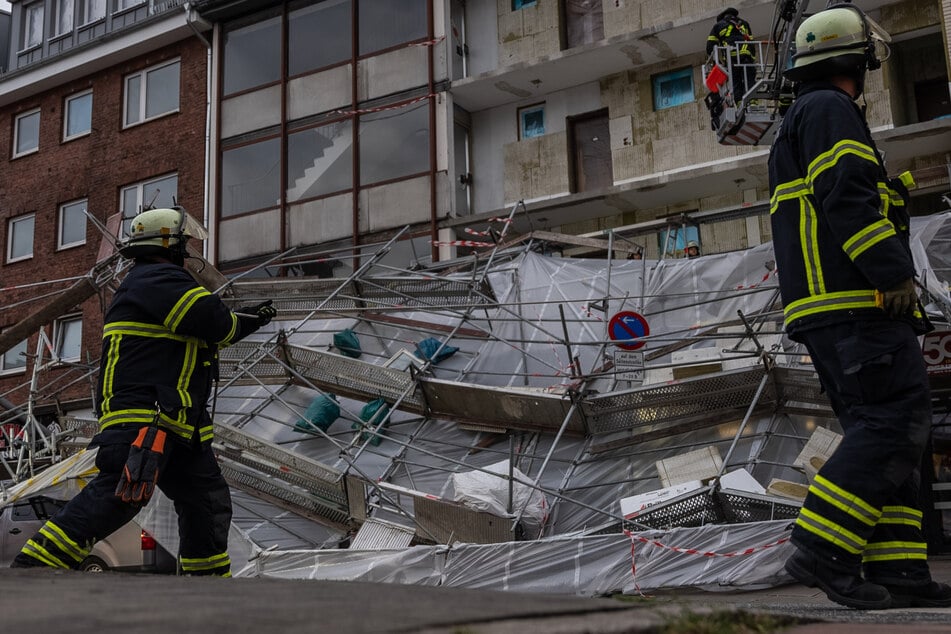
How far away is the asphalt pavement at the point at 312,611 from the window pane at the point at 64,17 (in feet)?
85.0

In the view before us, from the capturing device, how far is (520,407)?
8.35 meters

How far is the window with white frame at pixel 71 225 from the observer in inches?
933

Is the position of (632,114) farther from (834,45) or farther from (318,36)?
(834,45)

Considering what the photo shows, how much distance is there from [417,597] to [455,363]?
845 cm

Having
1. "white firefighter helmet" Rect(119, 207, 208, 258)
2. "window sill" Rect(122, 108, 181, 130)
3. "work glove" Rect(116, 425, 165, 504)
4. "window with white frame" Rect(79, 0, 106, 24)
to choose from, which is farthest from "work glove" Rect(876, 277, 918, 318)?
"window with white frame" Rect(79, 0, 106, 24)

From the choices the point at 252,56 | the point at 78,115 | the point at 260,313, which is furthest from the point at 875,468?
the point at 78,115

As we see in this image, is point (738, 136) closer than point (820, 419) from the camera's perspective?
No

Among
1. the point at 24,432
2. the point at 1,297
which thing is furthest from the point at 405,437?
the point at 1,297

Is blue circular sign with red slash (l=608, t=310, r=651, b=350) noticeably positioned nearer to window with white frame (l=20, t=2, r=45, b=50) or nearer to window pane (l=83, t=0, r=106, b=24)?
window pane (l=83, t=0, r=106, b=24)

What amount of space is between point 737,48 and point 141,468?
8.42 m

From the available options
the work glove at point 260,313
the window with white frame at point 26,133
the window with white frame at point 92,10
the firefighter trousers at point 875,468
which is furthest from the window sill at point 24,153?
the firefighter trousers at point 875,468

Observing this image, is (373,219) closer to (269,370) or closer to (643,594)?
(269,370)

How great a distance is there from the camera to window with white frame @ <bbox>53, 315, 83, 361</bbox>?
906 inches

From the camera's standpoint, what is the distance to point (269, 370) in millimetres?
9789
